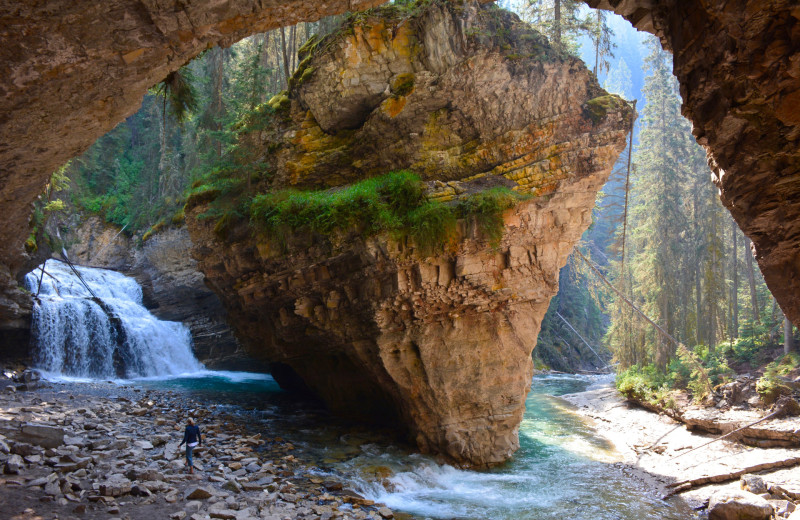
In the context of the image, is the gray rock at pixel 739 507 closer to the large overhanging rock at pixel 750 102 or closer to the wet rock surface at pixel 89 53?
the large overhanging rock at pixel 750 102

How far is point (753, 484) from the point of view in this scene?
938 cm

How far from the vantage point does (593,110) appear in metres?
11.2

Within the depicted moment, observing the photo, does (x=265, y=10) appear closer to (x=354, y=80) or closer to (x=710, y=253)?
(x=354, y=80)

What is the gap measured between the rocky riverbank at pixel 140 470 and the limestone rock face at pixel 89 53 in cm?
413

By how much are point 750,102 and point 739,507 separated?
27.7 feet

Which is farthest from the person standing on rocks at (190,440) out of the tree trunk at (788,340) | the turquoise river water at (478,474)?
the tree trunk at (788,340)

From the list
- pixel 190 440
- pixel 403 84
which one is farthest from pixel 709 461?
pixel 403 84

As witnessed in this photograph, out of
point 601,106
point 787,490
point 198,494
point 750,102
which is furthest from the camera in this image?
point 601,106

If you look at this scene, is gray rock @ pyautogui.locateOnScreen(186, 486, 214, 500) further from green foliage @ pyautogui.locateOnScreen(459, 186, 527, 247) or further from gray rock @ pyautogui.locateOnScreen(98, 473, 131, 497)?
green foliage @ pyautogui.locateOnScreen(459, 186, 527, 247)

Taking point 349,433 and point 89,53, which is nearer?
point 89,53

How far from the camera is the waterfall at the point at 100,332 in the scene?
58.1 ft

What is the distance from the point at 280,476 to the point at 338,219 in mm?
5982

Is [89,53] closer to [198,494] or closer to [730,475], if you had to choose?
[198,494]

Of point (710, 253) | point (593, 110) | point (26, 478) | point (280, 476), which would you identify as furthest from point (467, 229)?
point (710, 253)
